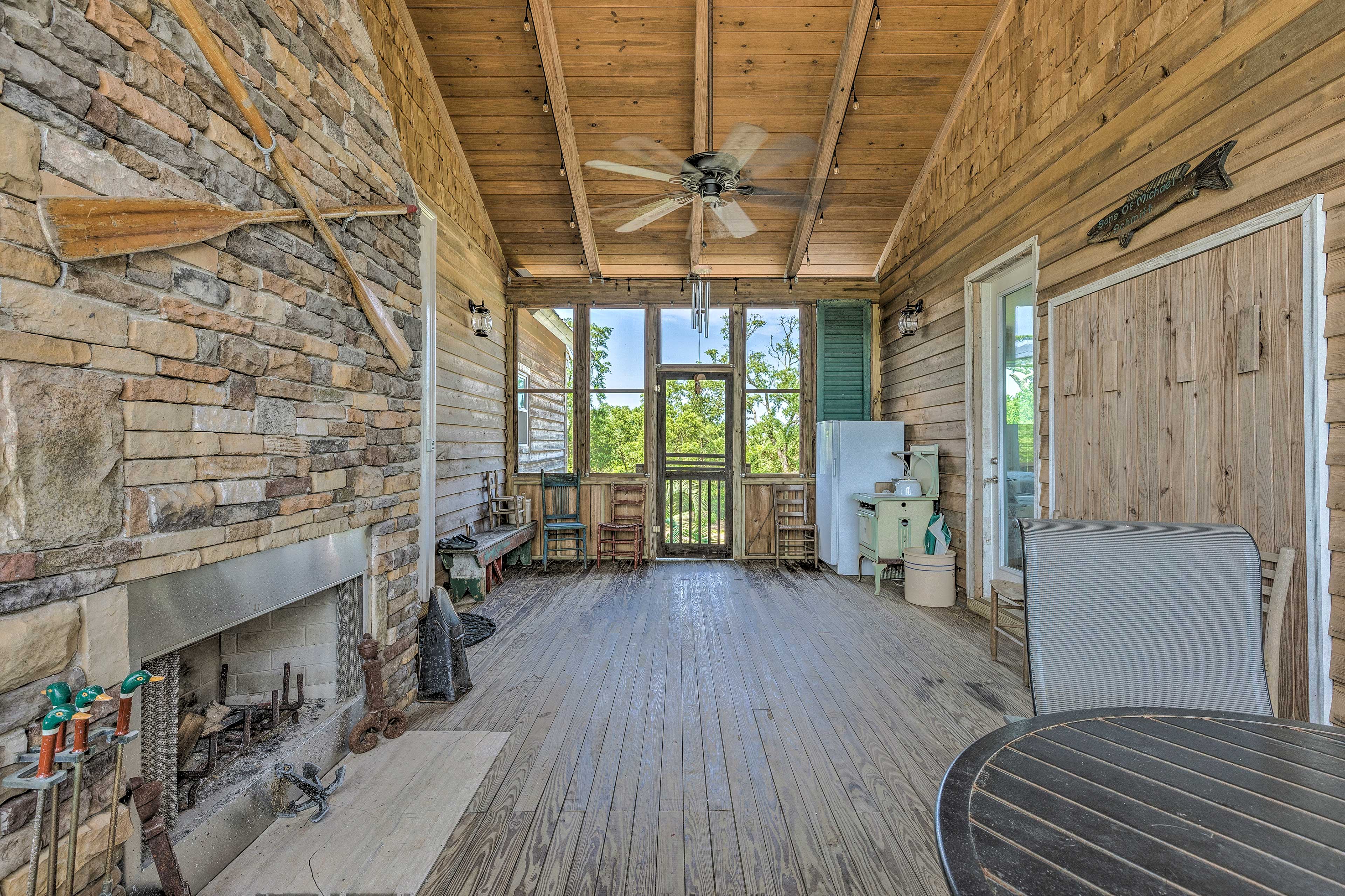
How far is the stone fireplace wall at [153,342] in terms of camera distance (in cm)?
111

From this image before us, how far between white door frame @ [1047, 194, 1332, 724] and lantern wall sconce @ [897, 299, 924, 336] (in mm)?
3185

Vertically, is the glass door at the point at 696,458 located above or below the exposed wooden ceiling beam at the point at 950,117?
below

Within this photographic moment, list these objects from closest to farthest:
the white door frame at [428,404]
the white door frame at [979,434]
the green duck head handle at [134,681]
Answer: the green duck head handle at [134,681], the white door frame at [428,404], the white door frame at [979,434]

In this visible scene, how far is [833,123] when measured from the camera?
4.38 meters

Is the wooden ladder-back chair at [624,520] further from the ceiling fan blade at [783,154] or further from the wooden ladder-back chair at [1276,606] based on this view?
the wooden ladder-back chair at [1276,606]

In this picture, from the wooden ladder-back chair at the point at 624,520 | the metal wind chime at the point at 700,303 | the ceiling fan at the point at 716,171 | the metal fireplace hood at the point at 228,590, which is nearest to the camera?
the metal fireplace hood at the point at 228,590

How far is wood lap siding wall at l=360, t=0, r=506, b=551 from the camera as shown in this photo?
377cm

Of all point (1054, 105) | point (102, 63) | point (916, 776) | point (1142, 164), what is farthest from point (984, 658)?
point (102, 63)

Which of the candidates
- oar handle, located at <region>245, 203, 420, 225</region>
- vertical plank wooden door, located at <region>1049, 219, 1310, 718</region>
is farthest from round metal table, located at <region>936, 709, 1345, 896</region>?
oar handle, located at <region>245, 203, 420, 225</region>

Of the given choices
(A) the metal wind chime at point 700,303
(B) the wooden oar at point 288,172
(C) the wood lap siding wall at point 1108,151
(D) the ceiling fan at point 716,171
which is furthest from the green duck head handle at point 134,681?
(A) the metal wind chime at point 700,303

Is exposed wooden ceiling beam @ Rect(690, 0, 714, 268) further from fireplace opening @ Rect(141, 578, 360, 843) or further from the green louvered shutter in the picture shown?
fireplace opening @ Rect(141, 578, 360, 843)

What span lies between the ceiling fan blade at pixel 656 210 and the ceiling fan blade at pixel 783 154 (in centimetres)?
101

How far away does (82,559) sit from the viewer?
1.22 metres

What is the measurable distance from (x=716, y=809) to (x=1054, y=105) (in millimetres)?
4018
